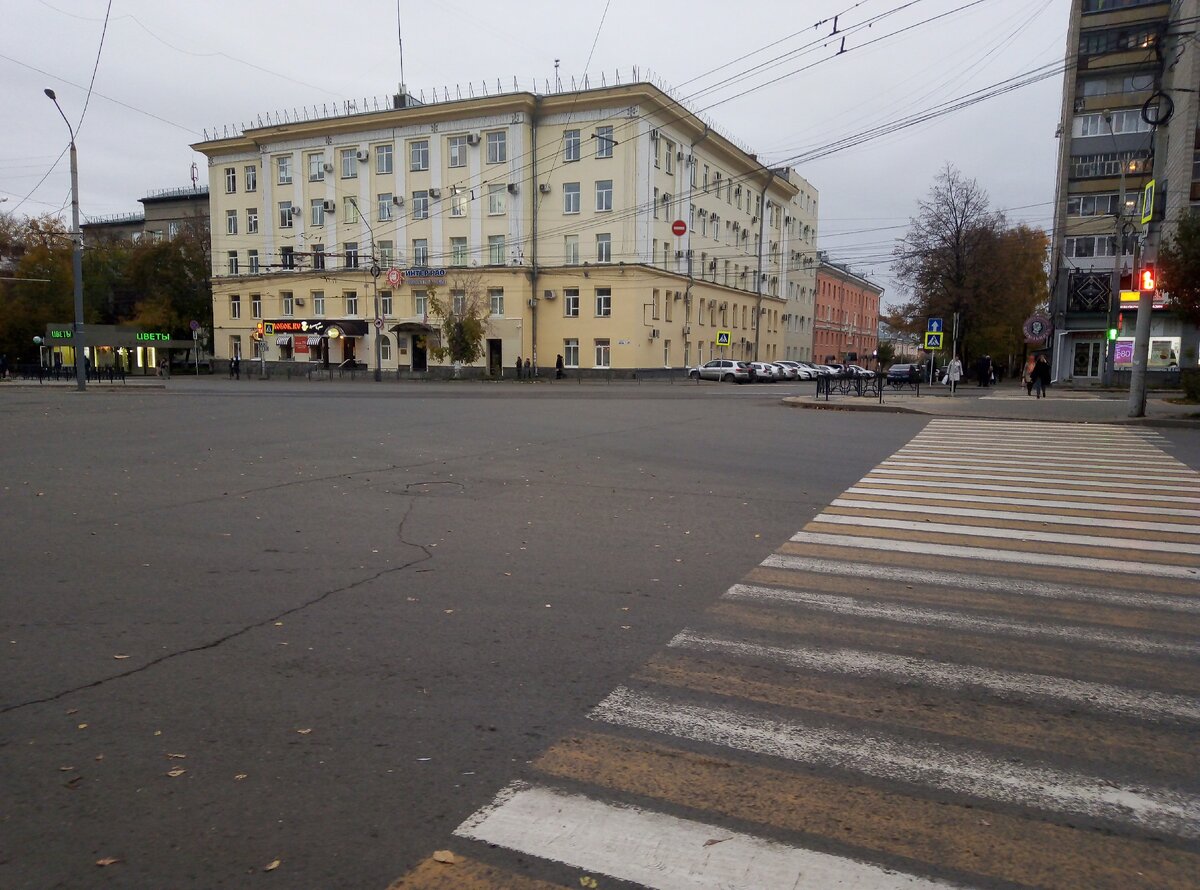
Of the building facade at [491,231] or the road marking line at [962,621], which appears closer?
the road marking line at [962,621]

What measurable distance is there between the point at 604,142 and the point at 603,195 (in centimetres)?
328

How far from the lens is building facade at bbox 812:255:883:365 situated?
94.5 m

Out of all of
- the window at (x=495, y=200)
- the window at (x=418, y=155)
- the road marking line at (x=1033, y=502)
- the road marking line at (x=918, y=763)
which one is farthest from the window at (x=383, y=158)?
the road marking line at (x=918, y=763)

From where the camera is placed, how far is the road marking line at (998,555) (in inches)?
268

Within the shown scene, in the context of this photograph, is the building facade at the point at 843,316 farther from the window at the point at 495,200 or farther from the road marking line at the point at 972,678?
the road marking line at the point at 972,678

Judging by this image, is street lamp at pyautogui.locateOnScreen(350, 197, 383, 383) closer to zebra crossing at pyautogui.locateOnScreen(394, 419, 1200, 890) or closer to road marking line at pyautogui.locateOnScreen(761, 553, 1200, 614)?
road marking line at pyautogui.locateOnScreen(761, 553, 1200, 614)

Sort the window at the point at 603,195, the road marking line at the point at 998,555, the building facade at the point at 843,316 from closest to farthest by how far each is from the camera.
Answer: the road marking line at the point at 998,555 < the window at the point at 603,195 < the building facade at the point at 843,316

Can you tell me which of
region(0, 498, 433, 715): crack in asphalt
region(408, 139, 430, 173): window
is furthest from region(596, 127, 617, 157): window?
region(0, 498, 433, 715): crack in asphalt

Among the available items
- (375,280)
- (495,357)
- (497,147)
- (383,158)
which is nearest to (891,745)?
(495,357)

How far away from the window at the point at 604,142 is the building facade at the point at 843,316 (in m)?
44.1

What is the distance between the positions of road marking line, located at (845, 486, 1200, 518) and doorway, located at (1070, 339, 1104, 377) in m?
49.9

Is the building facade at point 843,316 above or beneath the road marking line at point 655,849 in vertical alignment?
above

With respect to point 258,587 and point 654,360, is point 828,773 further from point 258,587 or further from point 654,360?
point 654,360

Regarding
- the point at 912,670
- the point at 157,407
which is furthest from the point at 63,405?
the point at 912,670
